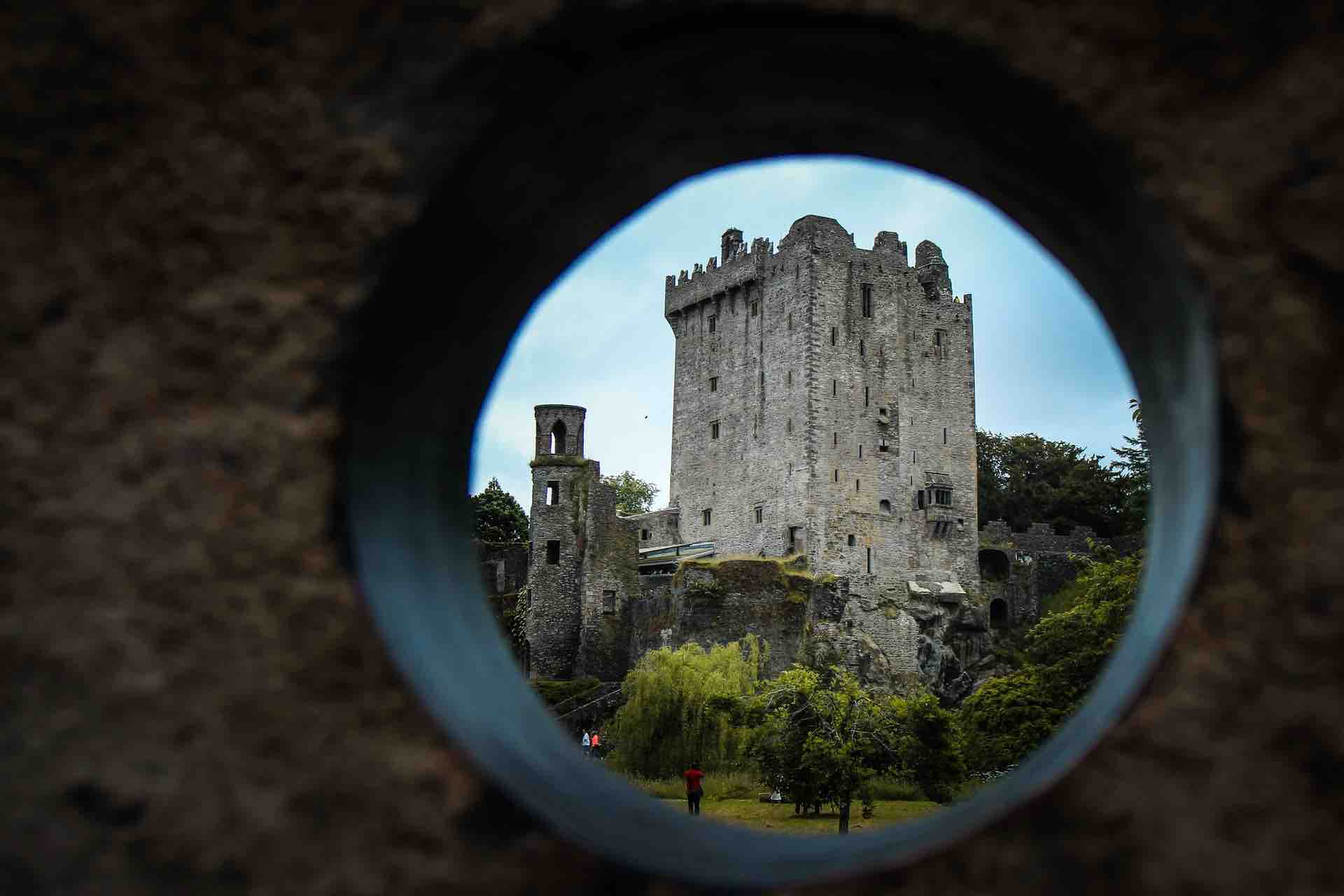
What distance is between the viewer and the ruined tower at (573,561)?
42.1 m

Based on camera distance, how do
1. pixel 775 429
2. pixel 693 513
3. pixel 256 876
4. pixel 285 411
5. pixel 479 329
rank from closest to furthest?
1. pixel 256 876
2. pixel 285 411
3. pixel 479 329
4. pixel 775 429
5. pixel 693 513

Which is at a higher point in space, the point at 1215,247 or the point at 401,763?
the point at 1215,247

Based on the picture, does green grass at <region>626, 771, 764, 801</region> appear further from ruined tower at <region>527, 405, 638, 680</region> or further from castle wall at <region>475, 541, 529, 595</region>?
castle wall at <region>475, 541, 529, 595</region>

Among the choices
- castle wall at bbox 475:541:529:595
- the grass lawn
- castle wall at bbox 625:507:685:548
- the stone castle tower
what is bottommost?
the grass lawn

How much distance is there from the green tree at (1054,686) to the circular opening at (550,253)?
1652 centimetres

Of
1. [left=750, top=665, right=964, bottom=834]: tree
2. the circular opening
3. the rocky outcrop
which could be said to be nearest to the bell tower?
the rocky outcrop

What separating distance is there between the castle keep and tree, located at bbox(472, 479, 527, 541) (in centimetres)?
1107

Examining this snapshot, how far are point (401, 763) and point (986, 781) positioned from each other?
19.9 meters

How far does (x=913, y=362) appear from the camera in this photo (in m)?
48.4

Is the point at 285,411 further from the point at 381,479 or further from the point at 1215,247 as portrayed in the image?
the point at 1215,247

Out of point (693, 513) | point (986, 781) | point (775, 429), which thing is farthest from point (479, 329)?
point (693, 513)

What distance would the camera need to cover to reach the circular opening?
222 cm

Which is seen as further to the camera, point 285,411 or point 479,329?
point 479,329

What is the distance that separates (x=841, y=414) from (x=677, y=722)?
2086cm
